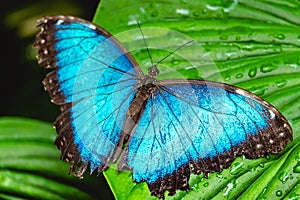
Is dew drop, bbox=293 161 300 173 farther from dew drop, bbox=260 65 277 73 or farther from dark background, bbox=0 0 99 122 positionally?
dark background, bbox=0 0 99 122

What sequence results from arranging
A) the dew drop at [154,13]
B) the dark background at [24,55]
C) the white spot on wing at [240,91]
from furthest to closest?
the dark background at [24,55]
the dew drop at [154,13]
the white spot on wing at [240,91]

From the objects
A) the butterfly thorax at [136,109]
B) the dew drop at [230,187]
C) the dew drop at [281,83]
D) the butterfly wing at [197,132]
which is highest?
the butterfly thorax at [136,109]

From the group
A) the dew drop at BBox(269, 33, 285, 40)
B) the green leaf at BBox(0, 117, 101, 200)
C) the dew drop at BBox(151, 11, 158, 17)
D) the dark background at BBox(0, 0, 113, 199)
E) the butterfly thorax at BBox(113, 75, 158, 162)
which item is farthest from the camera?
the dark background at BBox(0, 0, 113, 199)

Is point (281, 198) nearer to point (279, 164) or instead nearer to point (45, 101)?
point (279, 164)

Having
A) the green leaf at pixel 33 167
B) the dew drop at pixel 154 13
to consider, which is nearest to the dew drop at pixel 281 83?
the dew drop at pixel 154 13

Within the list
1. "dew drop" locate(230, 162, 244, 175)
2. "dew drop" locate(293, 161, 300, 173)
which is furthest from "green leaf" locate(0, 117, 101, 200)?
"dew drop" locate(293, 161, 300, 173)

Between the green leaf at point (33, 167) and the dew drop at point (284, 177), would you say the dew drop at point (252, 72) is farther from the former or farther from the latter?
the green leaf at point (33, 167)

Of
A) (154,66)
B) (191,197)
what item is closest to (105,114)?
(154,66)

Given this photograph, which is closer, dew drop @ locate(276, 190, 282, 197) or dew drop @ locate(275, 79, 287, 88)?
dew drop @ locate(276, 190, 282, 197)

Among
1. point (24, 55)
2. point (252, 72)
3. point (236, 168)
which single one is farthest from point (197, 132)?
point (24, 55)
